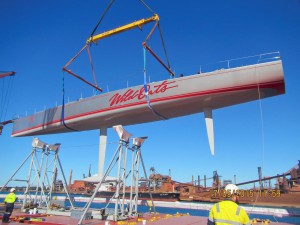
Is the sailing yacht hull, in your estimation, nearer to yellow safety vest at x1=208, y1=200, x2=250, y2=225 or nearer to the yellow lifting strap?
the yellow lifting strap

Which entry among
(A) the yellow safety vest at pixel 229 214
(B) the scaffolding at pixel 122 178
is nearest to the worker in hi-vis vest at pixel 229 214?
(A) the yellow safety vest at pixel 229 214

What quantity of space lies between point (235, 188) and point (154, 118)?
10561 millimetres

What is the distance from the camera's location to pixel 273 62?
35.9ft

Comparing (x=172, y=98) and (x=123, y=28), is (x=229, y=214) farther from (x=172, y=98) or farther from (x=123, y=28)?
(x=123, y=28)

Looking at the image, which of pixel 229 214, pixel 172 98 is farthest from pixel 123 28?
pixel 229 214

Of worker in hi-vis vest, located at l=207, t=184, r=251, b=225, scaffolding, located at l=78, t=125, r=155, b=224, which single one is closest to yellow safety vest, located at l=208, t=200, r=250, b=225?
worker in hi-vis vest, located at l=207, t=184, r=251, b=225

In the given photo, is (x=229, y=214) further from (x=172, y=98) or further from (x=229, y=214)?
(x=172, y=98)

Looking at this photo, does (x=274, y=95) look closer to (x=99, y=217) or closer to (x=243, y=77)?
(x=243, y=77)

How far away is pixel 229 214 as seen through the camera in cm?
329

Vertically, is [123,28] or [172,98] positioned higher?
[123,28]

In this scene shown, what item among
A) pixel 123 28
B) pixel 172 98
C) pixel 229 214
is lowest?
pixel 229 214

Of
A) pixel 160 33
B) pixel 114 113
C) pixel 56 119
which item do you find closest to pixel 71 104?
pixel 56 119

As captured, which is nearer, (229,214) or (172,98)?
(229,214)

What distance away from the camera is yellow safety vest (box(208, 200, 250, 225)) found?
328cm
